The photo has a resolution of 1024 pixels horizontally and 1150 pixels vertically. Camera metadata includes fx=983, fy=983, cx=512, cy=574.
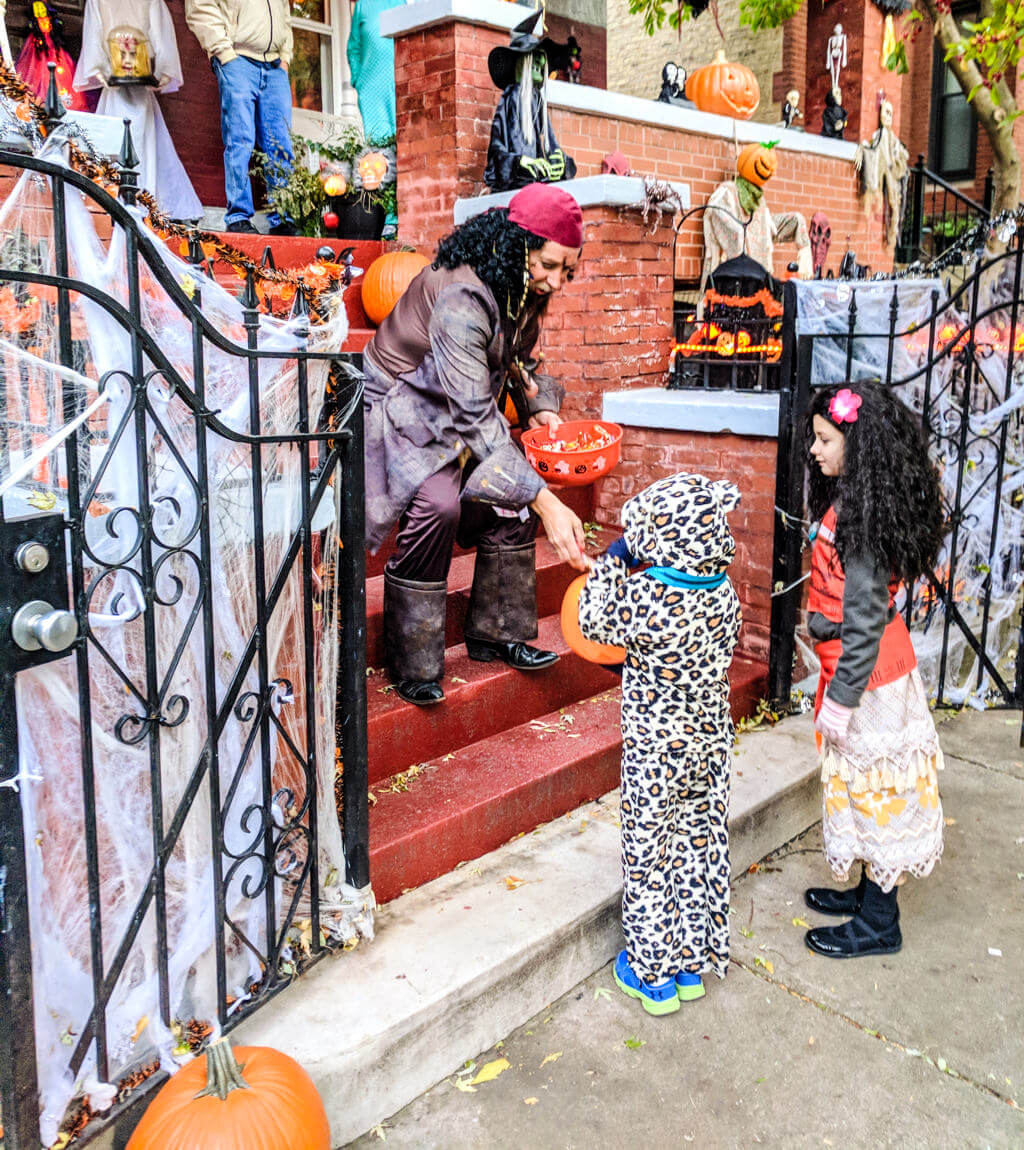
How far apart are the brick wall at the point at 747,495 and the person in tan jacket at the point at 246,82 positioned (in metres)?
3.09

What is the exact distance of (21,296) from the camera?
6.16ft

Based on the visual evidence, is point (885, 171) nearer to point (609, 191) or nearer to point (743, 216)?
point (743, 216)

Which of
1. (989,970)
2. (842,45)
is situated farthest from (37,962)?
(842,45)

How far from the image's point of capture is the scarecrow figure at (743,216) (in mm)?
7738

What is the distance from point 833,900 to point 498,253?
8.27 feet

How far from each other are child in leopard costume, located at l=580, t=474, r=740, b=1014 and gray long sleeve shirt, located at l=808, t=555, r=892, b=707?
36cm

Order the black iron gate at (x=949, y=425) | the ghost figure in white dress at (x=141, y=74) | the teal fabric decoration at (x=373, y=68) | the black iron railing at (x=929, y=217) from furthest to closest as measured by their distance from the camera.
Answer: the black iron railing at (x=929, y=217) < the teal fabric decoration at (x=373, y=68) < the ghost figure in white dress at (x=141, y=74) < the black iron gate at (x=949, y=425)

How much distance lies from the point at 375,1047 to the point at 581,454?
2.10 m

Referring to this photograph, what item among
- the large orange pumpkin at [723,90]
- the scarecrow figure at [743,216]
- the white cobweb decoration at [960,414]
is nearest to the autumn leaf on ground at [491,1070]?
the white cobweb decoration at [960,414]

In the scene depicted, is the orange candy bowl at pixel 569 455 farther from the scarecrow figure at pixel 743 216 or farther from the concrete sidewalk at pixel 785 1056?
the scarecrow figure at pixel 743 216

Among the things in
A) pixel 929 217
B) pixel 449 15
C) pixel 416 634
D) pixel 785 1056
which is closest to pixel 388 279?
pixel 449 15

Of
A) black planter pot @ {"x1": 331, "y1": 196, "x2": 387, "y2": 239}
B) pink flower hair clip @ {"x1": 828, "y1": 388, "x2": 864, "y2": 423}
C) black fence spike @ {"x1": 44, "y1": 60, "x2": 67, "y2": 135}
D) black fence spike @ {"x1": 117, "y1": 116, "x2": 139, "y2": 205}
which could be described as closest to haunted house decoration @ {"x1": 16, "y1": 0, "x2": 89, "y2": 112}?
black planter pot @ {"x1": 331, "y1": 196, "x2": 387, "y2": 239}

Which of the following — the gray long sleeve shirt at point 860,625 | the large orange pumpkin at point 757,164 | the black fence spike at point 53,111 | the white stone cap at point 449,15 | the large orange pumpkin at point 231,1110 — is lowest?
the large orange pumpkin at point 231,1110

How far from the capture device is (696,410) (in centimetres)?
480
